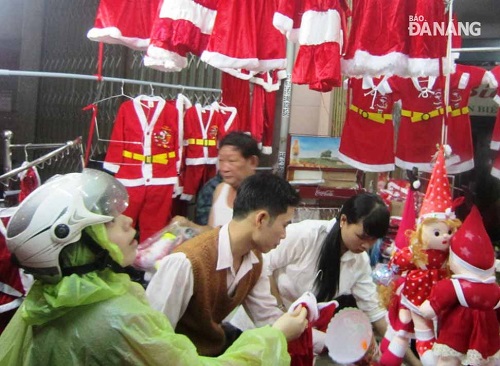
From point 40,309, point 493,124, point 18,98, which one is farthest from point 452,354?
point 18,98

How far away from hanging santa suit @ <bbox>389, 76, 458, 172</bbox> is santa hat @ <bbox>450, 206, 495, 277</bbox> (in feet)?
4.10

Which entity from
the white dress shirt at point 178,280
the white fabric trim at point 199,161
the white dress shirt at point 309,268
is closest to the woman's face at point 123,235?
the white dress shirt at point 178,280

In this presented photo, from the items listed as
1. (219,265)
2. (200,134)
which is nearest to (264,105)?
(200,134)

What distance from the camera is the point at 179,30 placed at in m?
2.59

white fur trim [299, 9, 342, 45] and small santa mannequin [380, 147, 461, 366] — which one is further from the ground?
white fur trim [299, 9, 342, 45]

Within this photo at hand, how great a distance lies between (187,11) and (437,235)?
5.06ft

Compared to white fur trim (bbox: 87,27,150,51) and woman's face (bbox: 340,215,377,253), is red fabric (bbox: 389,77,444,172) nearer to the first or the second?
woman's face (bbox: 340,215,377,253)

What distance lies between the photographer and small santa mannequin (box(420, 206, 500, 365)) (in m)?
1.74

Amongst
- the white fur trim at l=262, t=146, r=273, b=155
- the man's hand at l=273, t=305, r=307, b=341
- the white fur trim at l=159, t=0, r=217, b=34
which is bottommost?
the man's hand at l=273, t=305, r=307, b=341

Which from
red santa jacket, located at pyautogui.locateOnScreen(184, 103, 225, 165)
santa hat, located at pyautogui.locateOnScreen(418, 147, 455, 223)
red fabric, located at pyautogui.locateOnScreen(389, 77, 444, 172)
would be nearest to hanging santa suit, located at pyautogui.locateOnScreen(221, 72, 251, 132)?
red santa jacket, located at pyautogui.locateOnScreen(184, 103, 225, 165)

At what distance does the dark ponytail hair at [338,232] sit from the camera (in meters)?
2.16

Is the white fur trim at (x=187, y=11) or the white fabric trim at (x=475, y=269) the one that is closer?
the white fabric trim at (x=475, y=269)

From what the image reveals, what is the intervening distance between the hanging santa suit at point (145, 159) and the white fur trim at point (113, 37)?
54cm

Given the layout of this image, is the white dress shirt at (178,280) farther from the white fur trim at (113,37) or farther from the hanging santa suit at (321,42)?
the white fur trim at (113,37)
